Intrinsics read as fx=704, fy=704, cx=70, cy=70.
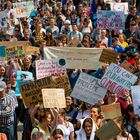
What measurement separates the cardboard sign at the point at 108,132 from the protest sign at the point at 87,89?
2.81m

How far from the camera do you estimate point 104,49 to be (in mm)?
14703

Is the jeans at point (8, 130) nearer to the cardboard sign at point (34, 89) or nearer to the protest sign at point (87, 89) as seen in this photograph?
the cardboard sign at point (34, 89)

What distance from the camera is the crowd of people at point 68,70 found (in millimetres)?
11070

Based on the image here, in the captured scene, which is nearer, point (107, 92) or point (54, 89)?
point (54, 89)

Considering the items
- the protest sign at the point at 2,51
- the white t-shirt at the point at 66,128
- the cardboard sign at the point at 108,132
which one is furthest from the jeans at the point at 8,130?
the protest sign at the point at 2,51

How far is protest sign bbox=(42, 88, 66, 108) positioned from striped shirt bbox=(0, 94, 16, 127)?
549 millimetres

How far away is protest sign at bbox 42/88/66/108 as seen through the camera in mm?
11664

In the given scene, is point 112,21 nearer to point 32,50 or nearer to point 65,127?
point 32,50

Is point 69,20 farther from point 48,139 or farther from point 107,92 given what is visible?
point 48,139

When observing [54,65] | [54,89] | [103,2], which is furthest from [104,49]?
[103,2]

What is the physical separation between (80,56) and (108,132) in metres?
5.45

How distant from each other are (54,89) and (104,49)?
2934 mm

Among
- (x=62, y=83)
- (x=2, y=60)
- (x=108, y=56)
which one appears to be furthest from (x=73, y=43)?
(x=62, y=83)

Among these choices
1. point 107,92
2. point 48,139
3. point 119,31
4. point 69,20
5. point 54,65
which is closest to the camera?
point 48,139
